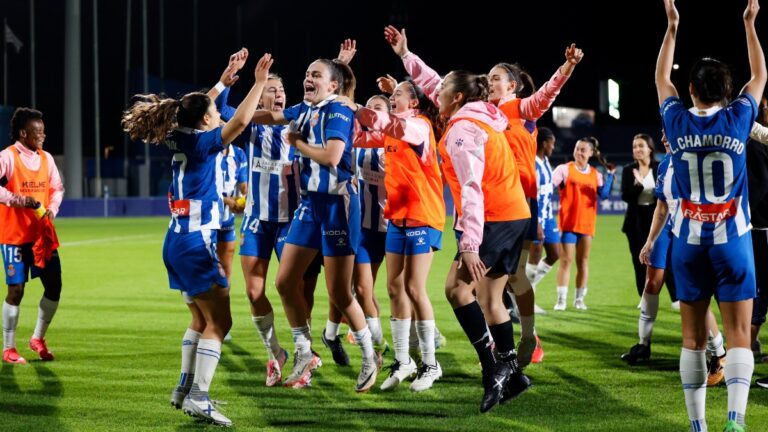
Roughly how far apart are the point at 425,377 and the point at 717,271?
254cm

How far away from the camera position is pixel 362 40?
169 ft

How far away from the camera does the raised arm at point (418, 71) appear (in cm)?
719

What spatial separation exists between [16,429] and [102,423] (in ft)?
1.63

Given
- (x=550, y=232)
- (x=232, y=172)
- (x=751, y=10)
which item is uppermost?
(x=751, y=10)

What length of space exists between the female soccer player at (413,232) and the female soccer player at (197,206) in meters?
1.48

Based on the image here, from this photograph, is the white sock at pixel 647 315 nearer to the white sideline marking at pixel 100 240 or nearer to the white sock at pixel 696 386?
the white sock at pixel 696 386

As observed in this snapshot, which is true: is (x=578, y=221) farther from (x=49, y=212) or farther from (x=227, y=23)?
(x=227, y=23)

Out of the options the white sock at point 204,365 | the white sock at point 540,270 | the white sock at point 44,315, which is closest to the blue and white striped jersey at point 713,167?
the white sock at point 204,365

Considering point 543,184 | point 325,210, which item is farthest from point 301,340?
point 543,184

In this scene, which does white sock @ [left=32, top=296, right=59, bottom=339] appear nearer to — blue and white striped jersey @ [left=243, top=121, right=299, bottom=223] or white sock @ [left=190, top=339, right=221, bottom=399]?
blue and white striped jersey @ [left=243, top=121, right=299, bottom=223]

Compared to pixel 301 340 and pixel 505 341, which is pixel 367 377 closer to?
pixel 301 340

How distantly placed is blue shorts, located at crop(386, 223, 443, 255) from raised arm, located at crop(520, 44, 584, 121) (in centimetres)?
112

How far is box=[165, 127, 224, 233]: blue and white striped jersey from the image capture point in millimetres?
5793

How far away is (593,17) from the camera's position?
5000 centimetres
